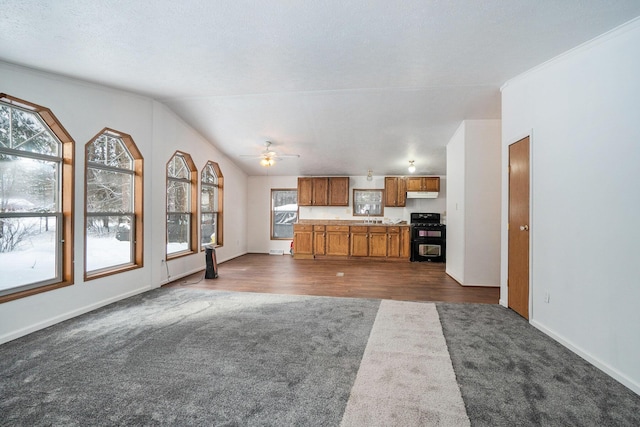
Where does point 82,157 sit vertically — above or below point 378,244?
above

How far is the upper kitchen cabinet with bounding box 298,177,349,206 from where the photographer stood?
25.5 feet

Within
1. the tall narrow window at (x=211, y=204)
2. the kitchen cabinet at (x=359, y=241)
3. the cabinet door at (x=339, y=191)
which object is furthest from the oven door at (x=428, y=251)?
the tall narrow window at (x=211, y=204)

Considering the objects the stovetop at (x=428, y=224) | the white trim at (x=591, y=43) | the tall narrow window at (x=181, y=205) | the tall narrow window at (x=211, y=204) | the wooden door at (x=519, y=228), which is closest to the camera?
the white trim at (x=591, y=43)

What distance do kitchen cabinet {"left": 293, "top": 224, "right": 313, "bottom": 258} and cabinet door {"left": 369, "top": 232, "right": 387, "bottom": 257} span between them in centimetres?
155

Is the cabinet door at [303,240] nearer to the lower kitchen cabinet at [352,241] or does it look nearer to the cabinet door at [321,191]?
the lower kitchen cabinet at [352,241]

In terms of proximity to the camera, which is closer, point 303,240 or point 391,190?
point 303,240

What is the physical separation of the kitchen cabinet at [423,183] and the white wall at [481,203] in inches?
109

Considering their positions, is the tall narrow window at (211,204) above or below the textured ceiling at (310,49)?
below

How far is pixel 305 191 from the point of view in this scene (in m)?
7.87

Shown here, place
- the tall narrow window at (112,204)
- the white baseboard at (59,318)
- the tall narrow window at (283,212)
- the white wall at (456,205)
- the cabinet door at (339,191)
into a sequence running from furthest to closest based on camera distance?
the tall narrow window at (283,212), the cabinet door at (339,191), the white wall at (456,205), the tall narrow window at (112,204), the white baseboard at (59,318)

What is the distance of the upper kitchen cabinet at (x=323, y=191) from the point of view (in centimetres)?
777

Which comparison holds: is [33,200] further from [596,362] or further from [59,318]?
[596,362]

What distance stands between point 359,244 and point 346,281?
7.79 ft

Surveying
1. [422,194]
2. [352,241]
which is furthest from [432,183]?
[352,241]
